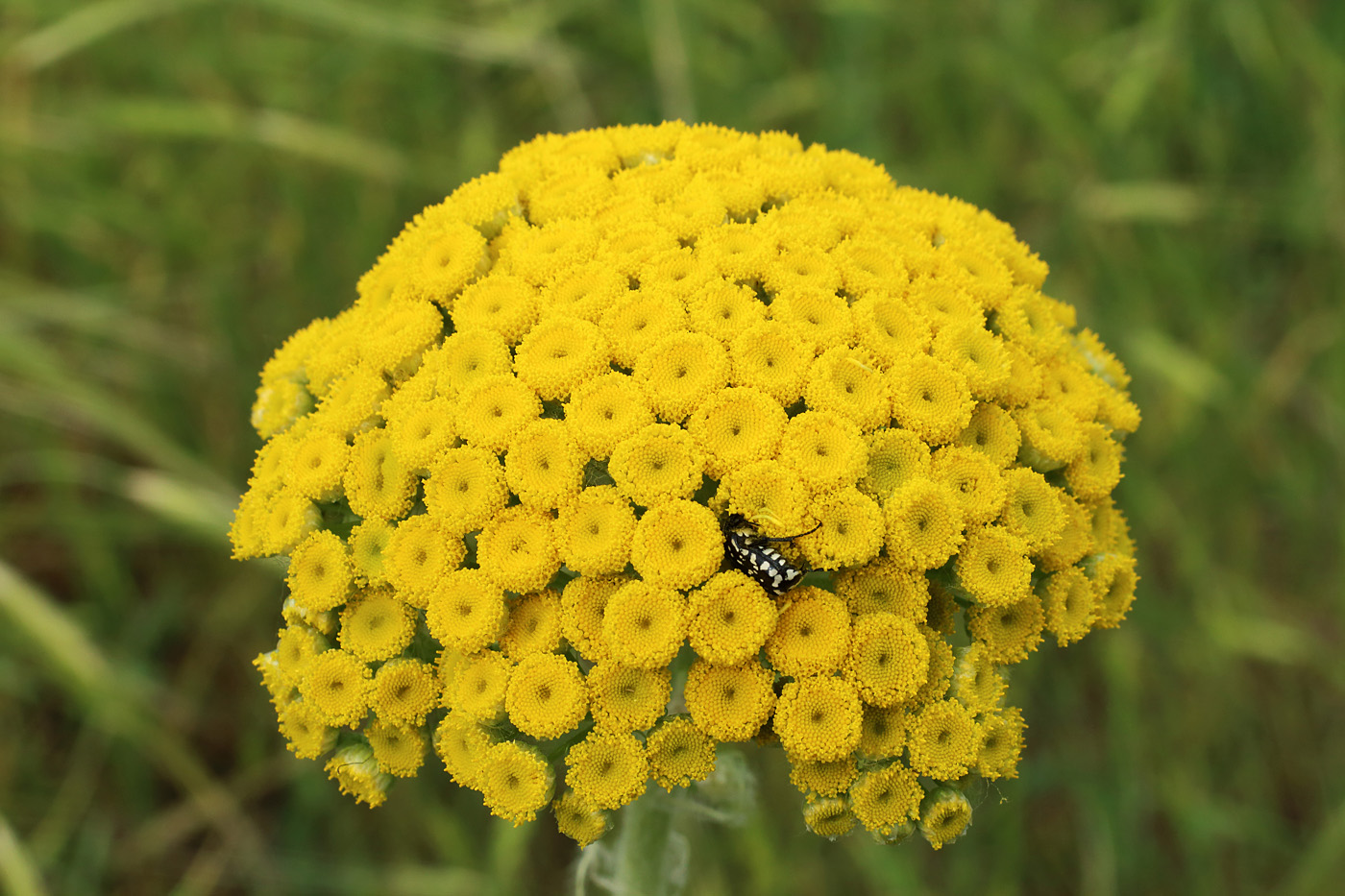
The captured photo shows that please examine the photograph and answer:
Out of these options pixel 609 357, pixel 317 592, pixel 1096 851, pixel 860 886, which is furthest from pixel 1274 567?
pixel 317 592

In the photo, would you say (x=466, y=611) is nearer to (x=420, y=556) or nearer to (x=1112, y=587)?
(x=420, y=556)

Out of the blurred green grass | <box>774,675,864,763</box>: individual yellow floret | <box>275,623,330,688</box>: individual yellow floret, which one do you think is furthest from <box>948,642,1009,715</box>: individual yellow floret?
the blurred green grass

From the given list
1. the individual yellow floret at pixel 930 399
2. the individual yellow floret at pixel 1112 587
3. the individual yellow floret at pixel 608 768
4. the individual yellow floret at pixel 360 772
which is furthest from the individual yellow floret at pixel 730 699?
the individual yellow floret at pixel 1112 587

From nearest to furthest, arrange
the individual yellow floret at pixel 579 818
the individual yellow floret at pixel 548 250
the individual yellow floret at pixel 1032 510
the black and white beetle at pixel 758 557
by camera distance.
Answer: the black and white beetle at pixel 758 557
the individual yellow floret at pixel 579 818
the individual yellow floret at pixel 1032 510
the individual yellow floret at pixel 548 250

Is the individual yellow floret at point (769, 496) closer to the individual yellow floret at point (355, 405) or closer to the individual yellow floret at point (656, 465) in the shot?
the individual yellow floret at point (656, 465)

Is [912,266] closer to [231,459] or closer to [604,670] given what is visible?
[604,670]
